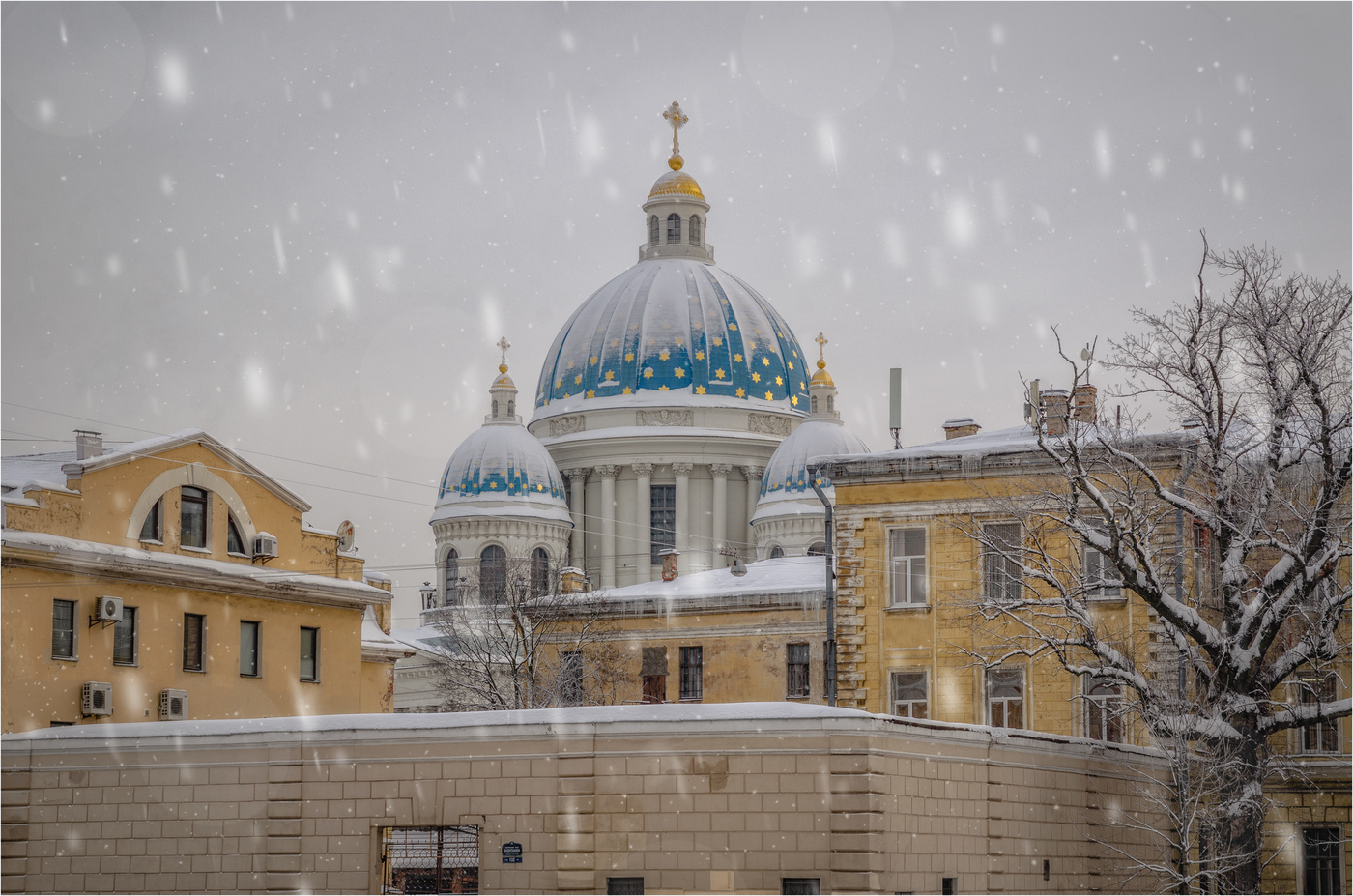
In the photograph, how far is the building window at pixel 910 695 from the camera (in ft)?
122

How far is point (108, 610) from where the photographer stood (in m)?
33.2

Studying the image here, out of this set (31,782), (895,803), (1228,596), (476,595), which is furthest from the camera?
(476,595)

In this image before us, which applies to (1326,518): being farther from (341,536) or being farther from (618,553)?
(618,553)

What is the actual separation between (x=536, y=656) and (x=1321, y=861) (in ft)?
74.2

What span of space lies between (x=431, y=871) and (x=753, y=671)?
41.0ft

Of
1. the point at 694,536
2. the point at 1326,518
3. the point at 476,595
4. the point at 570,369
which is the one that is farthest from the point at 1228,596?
the point at 570,369

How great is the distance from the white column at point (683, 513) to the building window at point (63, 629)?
5250 centimetres

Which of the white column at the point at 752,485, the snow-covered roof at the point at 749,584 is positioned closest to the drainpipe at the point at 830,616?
the snow-covered roof at the point at 749,584

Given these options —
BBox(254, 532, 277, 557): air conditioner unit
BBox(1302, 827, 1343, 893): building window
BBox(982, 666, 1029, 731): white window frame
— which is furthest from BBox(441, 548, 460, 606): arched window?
BBox(1302, 827, 1343, 893): building window

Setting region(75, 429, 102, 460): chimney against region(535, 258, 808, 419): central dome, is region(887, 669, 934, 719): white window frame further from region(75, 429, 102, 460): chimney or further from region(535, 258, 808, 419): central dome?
region(535, 258, 808, 419): central dome

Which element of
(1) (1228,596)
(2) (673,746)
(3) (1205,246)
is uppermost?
(3) (1205,246)

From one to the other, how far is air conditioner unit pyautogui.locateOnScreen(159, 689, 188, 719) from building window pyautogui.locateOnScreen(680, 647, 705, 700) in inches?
628

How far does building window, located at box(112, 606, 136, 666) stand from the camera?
34.2 meters

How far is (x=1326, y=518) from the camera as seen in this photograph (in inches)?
1006
